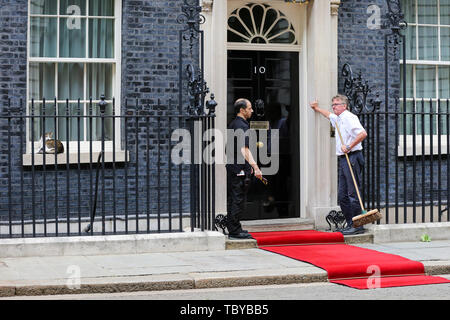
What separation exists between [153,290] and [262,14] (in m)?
5.34

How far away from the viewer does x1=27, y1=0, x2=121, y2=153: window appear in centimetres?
1106

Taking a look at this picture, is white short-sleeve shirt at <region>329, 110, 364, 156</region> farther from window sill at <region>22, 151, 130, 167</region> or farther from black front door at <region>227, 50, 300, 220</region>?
window sill at <region>22, 151, 130, 167</region>

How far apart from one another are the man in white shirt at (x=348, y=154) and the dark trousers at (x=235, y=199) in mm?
1438

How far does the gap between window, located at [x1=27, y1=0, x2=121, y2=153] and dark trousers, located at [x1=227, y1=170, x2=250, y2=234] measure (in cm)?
187

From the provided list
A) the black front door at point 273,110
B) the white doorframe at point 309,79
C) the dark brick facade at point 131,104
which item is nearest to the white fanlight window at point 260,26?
the white doorframe at point 309,79

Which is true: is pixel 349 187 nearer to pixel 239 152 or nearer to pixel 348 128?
pixel 348 128

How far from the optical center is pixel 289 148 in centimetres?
1211

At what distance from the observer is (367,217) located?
10.6 meters

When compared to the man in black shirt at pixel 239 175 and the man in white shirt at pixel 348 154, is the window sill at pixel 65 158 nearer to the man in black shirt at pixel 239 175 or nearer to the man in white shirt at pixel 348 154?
the man in black shirt at pixel 239 175

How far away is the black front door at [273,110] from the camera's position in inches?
465

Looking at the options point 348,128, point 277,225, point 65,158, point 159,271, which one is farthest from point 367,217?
point 65,158
